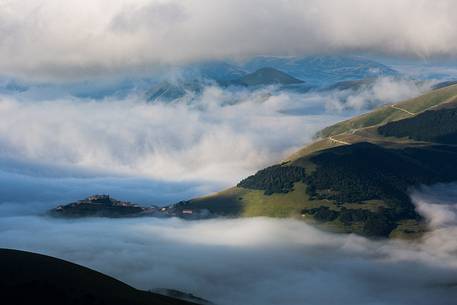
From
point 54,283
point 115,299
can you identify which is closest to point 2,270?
point 54,283

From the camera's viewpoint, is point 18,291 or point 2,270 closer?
point 18,291

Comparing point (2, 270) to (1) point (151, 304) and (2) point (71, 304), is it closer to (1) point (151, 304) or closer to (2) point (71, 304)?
(2) point (71, 304)

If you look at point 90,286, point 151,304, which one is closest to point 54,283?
point 90,286

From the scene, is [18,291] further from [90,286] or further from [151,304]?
[151,304]

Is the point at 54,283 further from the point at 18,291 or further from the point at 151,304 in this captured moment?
the point at 151,304

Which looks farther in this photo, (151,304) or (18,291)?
(151,304)

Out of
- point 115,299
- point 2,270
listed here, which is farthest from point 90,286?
point 2,270

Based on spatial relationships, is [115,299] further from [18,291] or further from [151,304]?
[18,291]
